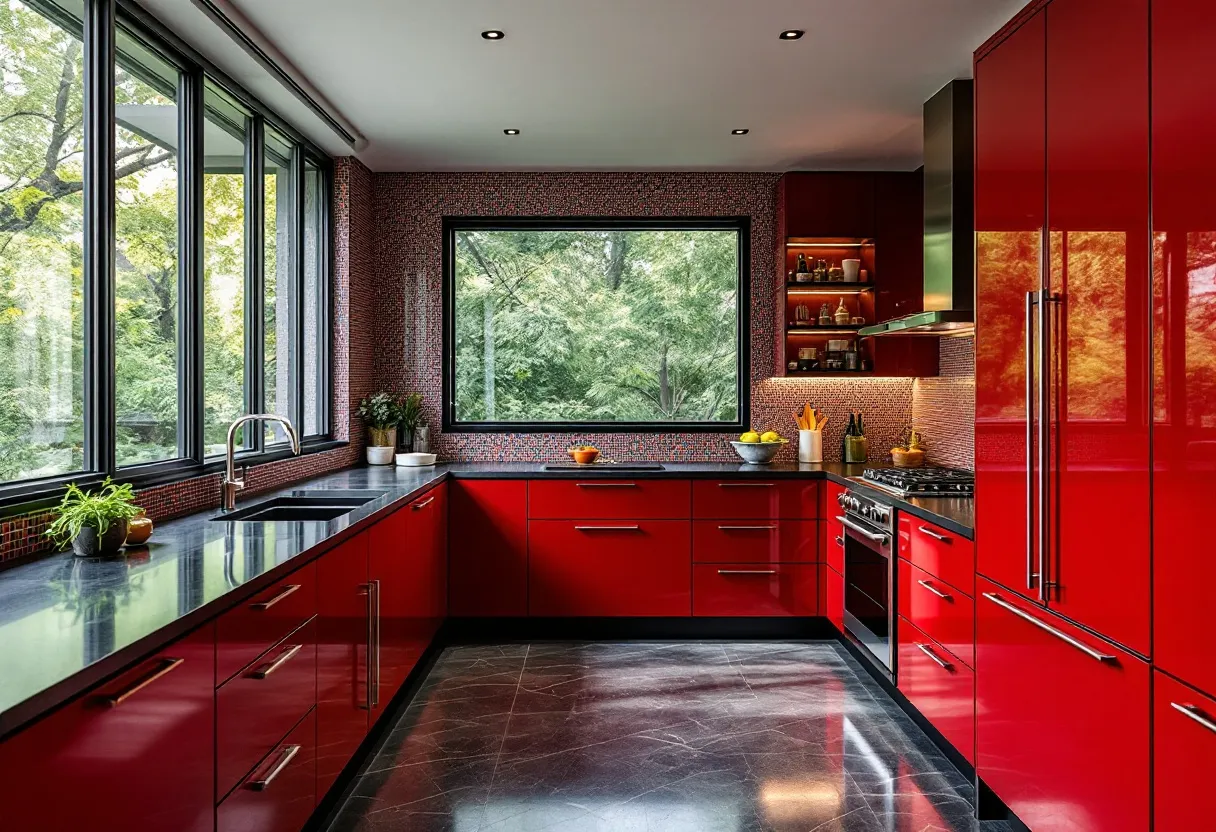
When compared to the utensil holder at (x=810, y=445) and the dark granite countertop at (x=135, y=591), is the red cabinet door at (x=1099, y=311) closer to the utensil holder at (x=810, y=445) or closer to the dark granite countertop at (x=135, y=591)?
the dark granite countertop at (x=135, y=591)

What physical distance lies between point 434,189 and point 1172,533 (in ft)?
14.5

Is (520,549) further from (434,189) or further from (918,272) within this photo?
(918,272)

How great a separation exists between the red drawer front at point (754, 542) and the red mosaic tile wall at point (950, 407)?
0.85m

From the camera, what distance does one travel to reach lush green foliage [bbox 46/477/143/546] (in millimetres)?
2191

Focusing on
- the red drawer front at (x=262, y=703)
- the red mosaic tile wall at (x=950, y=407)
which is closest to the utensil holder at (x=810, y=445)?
the red mosaic tile wall at (x=950, y=407)

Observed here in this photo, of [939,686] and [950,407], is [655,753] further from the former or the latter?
[950,407]

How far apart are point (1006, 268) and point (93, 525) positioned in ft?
8.60

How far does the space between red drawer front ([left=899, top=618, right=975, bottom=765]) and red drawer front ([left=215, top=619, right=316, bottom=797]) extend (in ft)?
6.78

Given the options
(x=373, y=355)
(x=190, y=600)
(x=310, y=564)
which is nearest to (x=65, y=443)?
(x=310, y=564)

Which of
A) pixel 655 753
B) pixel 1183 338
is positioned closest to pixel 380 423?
pixel 655 753

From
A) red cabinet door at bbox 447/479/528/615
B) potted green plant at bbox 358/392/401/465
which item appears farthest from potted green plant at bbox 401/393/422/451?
red cabinet door at bbox 447/479/528/615

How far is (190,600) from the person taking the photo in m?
1.75

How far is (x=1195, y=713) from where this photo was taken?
5.62 feet

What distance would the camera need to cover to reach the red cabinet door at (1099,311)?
191 cm
